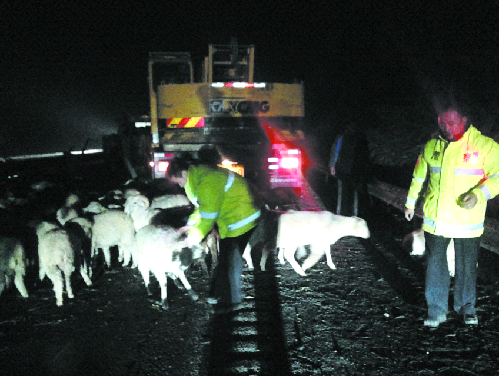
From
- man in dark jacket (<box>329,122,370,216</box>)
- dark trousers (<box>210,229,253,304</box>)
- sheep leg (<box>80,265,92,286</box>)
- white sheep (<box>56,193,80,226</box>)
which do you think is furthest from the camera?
man in dark jacket (<box>329,122,370,216</box>)

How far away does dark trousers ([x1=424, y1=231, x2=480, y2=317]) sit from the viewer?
141 inches

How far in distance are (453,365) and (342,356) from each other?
0.89 metres

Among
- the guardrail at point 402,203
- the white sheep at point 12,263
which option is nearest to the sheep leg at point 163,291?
the white sheep at point 12,263

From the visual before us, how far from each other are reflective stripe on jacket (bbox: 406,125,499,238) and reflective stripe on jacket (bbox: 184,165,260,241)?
178 centimetres

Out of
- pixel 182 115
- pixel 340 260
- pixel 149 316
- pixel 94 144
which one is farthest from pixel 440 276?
pixel 94 144

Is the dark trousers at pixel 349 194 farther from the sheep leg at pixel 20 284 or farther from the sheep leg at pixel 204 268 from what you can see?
the sheep leg at pixel 20 284

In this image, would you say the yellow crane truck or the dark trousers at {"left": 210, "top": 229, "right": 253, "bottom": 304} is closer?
the dark trousers at {"left": 210, "top": 229, "right": 253, "bottom": 304}

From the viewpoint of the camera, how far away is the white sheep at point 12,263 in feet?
14.7

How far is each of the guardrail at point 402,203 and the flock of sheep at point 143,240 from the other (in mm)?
1561

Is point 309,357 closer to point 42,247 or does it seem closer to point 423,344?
Answer: point 423,344

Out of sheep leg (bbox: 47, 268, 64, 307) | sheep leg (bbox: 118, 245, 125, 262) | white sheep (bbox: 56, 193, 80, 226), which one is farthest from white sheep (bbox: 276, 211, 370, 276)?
white sheep (bbox: 56, 193, 80, 226)

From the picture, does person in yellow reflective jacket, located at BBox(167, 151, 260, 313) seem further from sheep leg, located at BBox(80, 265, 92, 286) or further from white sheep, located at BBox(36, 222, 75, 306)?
sheep leg, located at BBox(80, 265, 92, 286)

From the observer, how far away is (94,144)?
4538cm


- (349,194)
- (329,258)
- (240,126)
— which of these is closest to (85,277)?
(329,258)
